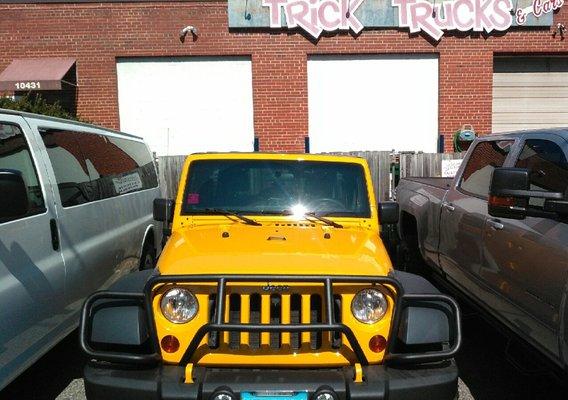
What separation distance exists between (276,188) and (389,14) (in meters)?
10.5

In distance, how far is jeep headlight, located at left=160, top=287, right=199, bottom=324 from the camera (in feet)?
9.46

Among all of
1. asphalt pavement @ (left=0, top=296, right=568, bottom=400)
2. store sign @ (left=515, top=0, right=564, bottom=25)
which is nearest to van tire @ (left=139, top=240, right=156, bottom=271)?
asphalt pavement @ (left=0, top=296, right=568, bottom=400)

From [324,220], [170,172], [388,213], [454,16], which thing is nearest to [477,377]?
[388,213]

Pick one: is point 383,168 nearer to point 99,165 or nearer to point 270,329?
point 99,165

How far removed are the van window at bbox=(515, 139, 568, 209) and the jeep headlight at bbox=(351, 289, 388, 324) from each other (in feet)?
4.66

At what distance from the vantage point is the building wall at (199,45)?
13289 mm

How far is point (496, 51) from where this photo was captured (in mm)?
13766

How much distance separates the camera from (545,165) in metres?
3.99

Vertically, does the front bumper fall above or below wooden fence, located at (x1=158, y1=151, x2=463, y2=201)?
below

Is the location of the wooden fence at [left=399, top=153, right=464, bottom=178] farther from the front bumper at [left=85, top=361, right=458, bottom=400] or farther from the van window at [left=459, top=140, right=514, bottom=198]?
the front bumper at [left=85, top=361, right=458, bottom=400]

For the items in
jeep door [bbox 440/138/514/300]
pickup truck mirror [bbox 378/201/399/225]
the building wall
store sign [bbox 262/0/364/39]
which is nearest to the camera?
pickup truck mirror [bbox 378/201/399/225]

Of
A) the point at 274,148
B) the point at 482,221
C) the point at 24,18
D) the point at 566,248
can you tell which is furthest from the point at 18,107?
the point at 566,248

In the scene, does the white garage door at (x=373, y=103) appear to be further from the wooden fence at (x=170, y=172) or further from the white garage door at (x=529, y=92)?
the wooden fence at (x=170, y=172)

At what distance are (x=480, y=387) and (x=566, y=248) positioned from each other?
59.6 inches
